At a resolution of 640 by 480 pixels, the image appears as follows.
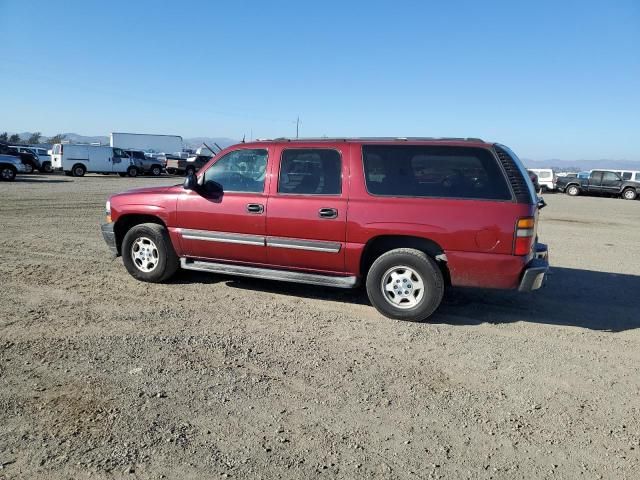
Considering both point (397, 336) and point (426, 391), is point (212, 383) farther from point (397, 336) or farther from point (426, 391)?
point (397, 336)

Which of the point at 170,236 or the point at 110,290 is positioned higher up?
the point at 170,236

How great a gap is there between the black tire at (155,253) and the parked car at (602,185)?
3177cm

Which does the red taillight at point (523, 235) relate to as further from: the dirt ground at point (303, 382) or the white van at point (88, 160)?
the white van at point (88, 160)

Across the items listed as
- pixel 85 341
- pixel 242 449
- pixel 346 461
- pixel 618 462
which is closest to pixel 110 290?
pixel 85 341

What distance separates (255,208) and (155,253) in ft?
5.20

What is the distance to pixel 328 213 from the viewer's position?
5.52m

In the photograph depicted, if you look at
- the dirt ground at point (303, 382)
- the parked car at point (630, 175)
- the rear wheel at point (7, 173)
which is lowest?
the dirt ground at point (303, 382)

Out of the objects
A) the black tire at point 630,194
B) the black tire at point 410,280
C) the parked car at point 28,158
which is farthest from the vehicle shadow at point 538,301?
the parked car at point 28,158

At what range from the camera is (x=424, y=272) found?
5215 millimetres

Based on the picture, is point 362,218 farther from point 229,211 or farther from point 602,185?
point 602,185

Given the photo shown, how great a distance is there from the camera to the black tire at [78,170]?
3197 cm

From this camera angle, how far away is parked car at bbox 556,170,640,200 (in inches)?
1219

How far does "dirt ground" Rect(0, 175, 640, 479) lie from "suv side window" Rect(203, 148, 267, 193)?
1.28m

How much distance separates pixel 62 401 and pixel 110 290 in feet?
9.45
